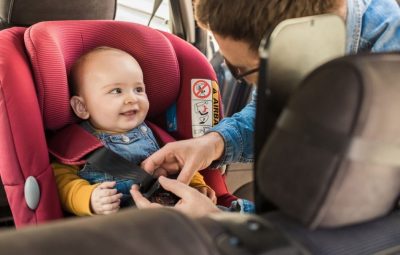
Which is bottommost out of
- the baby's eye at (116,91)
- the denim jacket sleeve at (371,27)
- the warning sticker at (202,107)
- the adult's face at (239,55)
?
the warning sticker at (202,107)

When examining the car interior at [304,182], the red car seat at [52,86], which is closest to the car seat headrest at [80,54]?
the red car seat at [52,86]

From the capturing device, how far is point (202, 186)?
1.67 metres

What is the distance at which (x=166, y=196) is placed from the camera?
1528mm

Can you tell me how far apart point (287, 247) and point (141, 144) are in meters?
1.10

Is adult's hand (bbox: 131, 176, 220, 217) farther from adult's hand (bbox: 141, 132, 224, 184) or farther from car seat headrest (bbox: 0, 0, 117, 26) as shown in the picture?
car seat headrest (bbox: 0, 0, 117, 26)

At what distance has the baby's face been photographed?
165 cm

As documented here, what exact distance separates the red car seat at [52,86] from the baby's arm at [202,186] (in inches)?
4.1

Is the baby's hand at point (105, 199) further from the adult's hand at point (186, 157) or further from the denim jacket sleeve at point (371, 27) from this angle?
the denim jacket sleeve at point (371, 27)

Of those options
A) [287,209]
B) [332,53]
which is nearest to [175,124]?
[332,53]

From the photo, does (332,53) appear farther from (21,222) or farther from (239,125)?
(21,222)

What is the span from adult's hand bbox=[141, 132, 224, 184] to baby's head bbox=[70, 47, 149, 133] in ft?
0.66

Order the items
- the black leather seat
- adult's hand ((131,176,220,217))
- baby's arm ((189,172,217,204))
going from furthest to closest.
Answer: baby's arm ((189,172,217,204)) < adult's hand ((131,176,220,217)) < the black leather seat

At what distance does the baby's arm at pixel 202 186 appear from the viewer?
1631 millimetres

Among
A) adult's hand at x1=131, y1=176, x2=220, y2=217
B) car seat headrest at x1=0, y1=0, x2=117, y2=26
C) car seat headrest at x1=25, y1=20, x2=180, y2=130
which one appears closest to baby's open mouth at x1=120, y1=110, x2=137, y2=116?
car seat headrest at x1=25, y1=20, x2=180, y2=130
